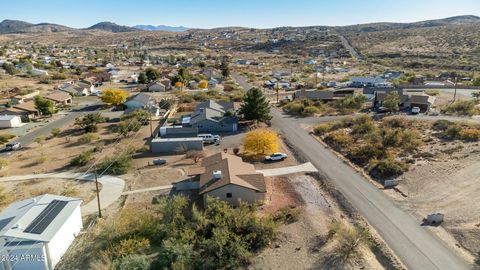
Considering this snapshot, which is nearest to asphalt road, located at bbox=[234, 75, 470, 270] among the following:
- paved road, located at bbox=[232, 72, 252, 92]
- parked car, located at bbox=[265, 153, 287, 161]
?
parked car, located at bbox=[265, 153, 287, 161]

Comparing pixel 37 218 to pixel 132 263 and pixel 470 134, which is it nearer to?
pixel 132 263

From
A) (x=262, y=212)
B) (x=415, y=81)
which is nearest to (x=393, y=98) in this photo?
(x=415, y=81)

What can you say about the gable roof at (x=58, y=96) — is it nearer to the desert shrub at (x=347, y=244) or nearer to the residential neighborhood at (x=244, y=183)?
the residential neighborhood at (x=244, y=183)

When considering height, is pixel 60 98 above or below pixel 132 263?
above

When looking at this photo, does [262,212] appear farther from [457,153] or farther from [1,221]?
[457,153]

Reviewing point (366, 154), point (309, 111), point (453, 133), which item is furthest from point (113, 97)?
point (453, 133)

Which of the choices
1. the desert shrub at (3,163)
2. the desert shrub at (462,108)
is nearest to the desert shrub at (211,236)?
the desert shrub at (3,163)
